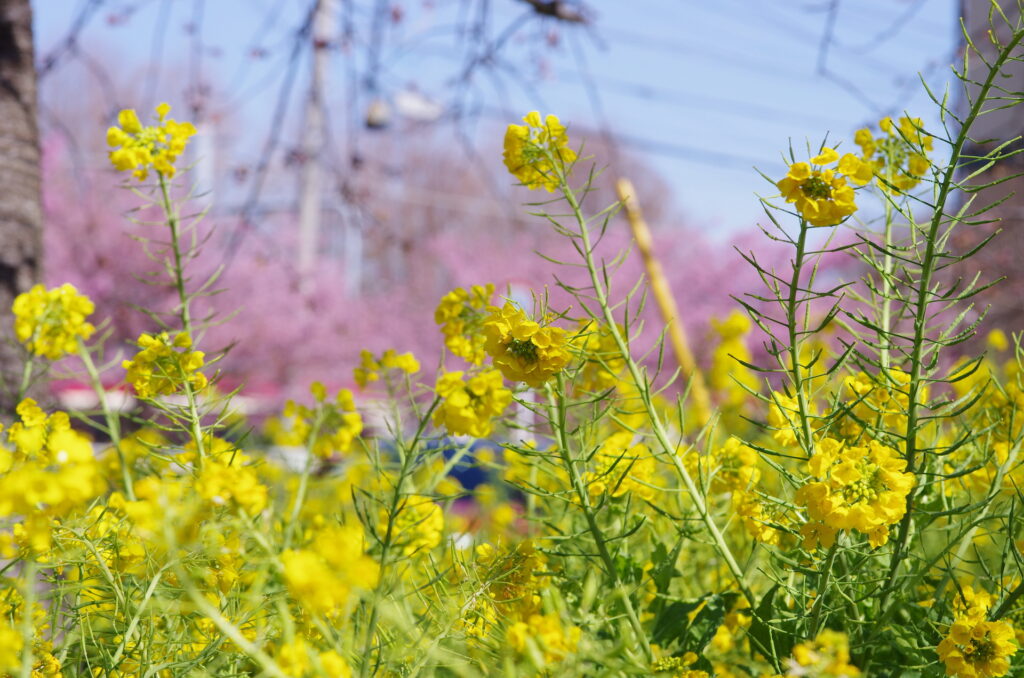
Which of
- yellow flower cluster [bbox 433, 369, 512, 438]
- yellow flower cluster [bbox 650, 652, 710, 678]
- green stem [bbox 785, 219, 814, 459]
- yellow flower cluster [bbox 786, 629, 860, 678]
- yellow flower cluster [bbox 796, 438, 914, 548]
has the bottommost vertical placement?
yellow flower cluster [bbox 650, 652, 710, 678]

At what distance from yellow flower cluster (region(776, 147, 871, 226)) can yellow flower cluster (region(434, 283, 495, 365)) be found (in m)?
0.58

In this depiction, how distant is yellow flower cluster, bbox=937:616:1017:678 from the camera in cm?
110

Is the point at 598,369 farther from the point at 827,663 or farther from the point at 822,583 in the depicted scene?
the point at 827,663

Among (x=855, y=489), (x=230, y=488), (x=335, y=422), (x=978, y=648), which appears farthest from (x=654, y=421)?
(x=335, y=422)

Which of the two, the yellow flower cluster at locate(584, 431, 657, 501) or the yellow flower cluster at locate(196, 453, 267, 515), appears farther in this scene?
the yellow flower cluster at locate(584, 431, 657, 501)

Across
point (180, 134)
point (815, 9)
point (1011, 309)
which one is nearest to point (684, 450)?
point (180, 134)

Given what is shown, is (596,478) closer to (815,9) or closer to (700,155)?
(815,9)

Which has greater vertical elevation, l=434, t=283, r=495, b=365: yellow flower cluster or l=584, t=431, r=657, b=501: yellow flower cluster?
l=434, t=283, r=495, b=365: yellow flower cluster

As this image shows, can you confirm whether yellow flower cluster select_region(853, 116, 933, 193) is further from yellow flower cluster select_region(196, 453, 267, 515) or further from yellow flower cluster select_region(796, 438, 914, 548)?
yellow flower cluster select_region(196, 453, 267, 515)

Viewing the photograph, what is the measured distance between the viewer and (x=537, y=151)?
141 centimetres

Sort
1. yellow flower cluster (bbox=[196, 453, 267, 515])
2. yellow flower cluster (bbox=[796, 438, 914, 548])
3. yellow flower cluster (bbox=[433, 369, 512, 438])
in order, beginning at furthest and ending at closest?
yellow flower cluster (bbox=[433, 369, 512, 438]), yellow flower cluster (bbox=[796, 438, 914, 548]), yellow flower cluster (bbox=[196, 453, 267, 515])

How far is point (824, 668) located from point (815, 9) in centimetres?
269

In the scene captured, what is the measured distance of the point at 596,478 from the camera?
1385 mm

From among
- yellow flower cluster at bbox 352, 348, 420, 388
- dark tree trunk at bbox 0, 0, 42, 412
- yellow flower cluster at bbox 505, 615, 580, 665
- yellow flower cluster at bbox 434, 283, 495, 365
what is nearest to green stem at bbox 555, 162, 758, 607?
yellow flower cluster at bbox 434, 283, 495, 365
